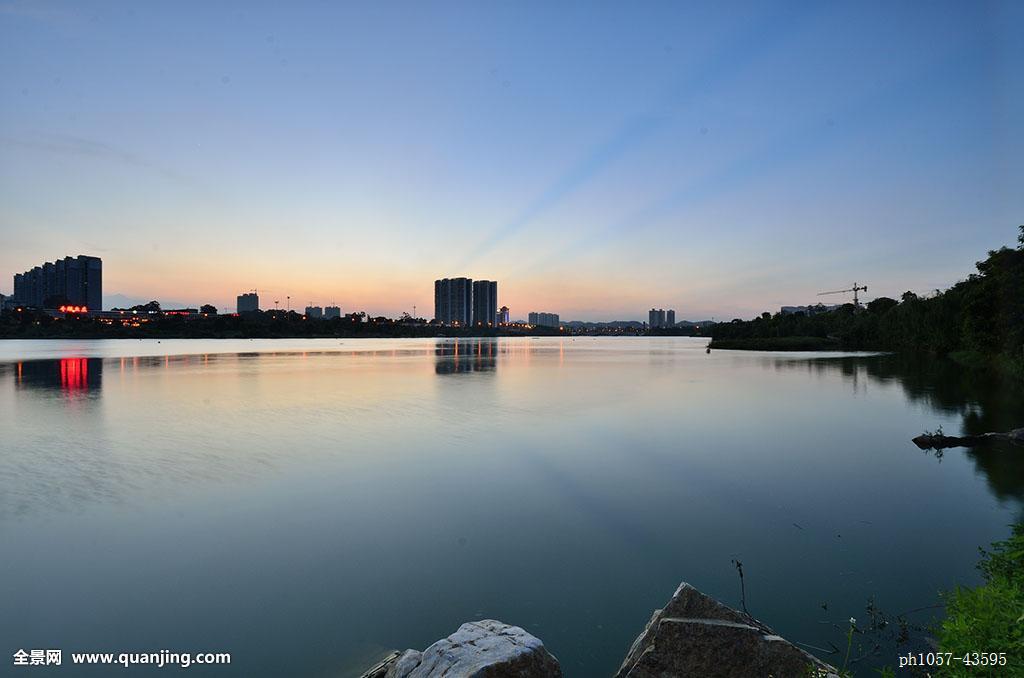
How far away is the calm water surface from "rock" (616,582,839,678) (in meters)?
1.00

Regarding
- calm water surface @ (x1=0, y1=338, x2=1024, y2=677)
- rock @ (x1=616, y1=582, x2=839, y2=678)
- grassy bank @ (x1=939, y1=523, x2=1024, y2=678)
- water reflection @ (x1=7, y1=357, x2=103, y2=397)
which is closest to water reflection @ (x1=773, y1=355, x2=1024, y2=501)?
calm water surface @ (x1=0, y1=338, x2=1024, y2=677)

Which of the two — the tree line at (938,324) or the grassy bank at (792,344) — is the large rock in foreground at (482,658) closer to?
the tree line at (938,324)

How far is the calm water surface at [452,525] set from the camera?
6973 mm

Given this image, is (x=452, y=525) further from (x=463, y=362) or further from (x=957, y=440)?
(x=463, y=362)

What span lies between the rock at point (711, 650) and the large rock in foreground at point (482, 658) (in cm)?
A: 100

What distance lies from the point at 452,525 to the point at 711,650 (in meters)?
6.22

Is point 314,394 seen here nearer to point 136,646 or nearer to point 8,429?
point 8,429

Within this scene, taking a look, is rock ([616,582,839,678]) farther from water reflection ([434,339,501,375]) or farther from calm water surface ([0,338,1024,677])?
water reflection ([434,339,501,375])

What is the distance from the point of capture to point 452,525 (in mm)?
10547

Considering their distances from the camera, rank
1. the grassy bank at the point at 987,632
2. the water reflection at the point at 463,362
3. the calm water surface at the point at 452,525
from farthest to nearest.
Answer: the water reflection at the point at 463,362, the calm water surface at the point at 452,525, the grassy bank at the point at 987,632

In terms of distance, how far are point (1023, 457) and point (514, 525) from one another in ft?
50.3

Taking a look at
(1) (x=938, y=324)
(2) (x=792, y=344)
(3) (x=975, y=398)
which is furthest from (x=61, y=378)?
(2) (x=792, y=344)

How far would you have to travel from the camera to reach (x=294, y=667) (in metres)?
6.08

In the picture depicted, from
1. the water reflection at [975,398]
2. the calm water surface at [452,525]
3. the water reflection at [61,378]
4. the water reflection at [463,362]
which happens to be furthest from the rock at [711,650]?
the water reflection at [463,362]
